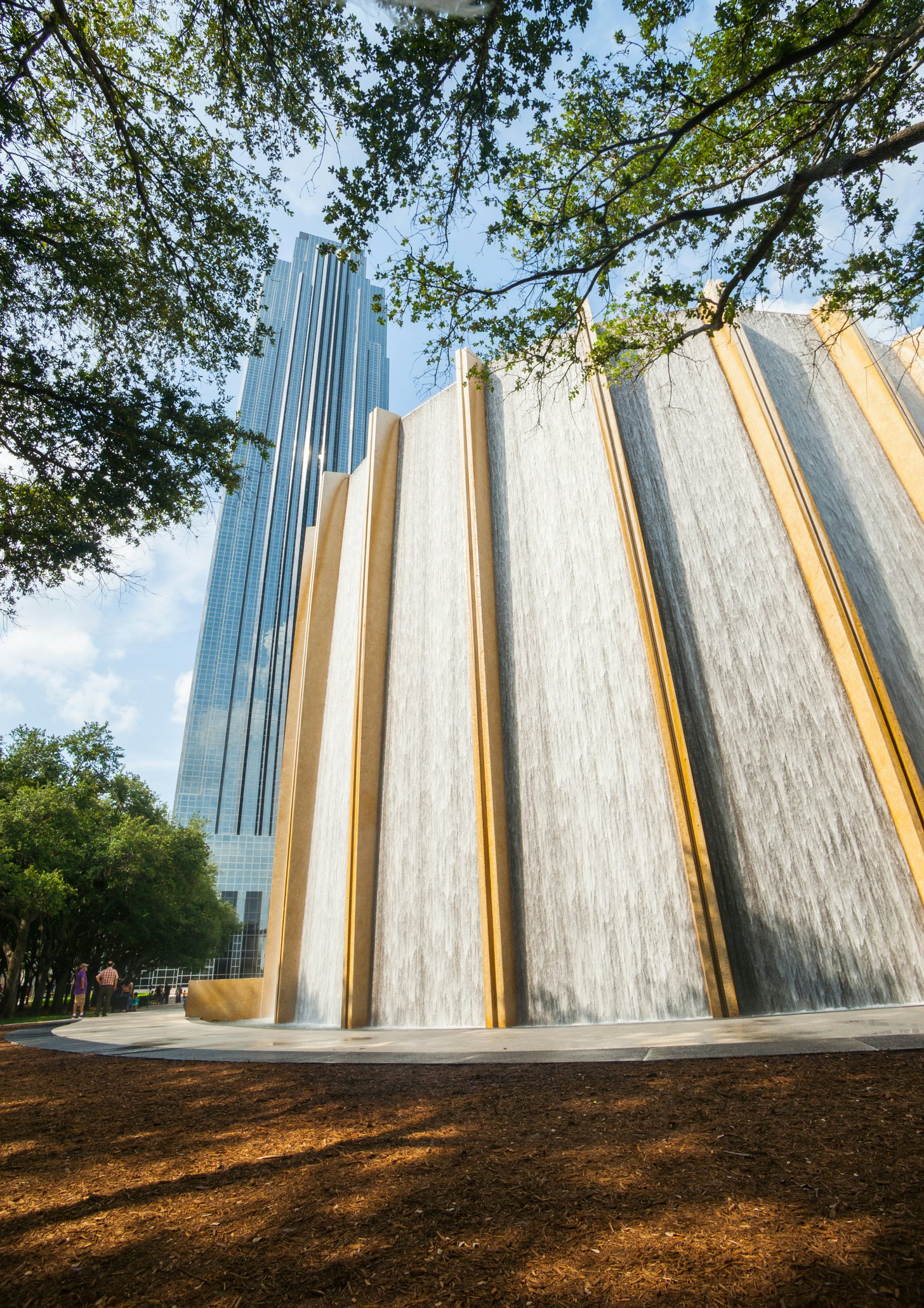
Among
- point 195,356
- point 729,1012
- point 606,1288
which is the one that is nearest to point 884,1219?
point 606,1288

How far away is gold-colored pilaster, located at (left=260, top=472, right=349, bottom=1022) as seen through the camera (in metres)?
11.6

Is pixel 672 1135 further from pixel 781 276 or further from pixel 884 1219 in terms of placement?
pixel 781 276

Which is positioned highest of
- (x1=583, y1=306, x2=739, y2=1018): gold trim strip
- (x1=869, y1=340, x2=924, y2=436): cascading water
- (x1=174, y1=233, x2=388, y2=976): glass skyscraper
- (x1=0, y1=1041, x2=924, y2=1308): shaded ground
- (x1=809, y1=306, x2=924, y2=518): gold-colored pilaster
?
(x1=174, y1=233, x2=388, y2=976): glass skyscraper

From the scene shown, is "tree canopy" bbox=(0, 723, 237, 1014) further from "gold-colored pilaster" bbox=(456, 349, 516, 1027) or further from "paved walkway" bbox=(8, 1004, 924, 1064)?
"gold-colored pilaster" bbox=(456, 349, 516, 1027)

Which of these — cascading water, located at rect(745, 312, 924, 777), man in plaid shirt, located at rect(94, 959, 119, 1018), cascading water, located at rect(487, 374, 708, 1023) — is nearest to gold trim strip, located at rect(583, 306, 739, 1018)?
cascading water, located at rect(487, 374, 708, 1023)

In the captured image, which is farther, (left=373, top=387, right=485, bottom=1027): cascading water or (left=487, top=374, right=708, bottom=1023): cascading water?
(left=373, top=387, right=485, bottom=1027): cascading water

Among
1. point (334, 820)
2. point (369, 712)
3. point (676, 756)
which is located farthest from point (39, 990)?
point (676, 756)

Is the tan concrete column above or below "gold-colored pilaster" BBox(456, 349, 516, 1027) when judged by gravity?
above

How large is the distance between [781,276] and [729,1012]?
8.38 metres

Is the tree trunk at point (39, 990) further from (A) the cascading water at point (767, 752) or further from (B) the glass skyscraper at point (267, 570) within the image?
(B) the glass skyscraper at point (267, 570)

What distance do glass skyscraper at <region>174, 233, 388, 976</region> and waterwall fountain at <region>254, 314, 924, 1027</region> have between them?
64471 millimetres

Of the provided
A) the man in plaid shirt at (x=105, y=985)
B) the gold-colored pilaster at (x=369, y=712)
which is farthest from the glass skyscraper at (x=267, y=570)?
the gold-colored pilaster at (x=369, y=712)

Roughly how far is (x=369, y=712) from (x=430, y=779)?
188 centimetres

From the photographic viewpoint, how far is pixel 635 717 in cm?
827
